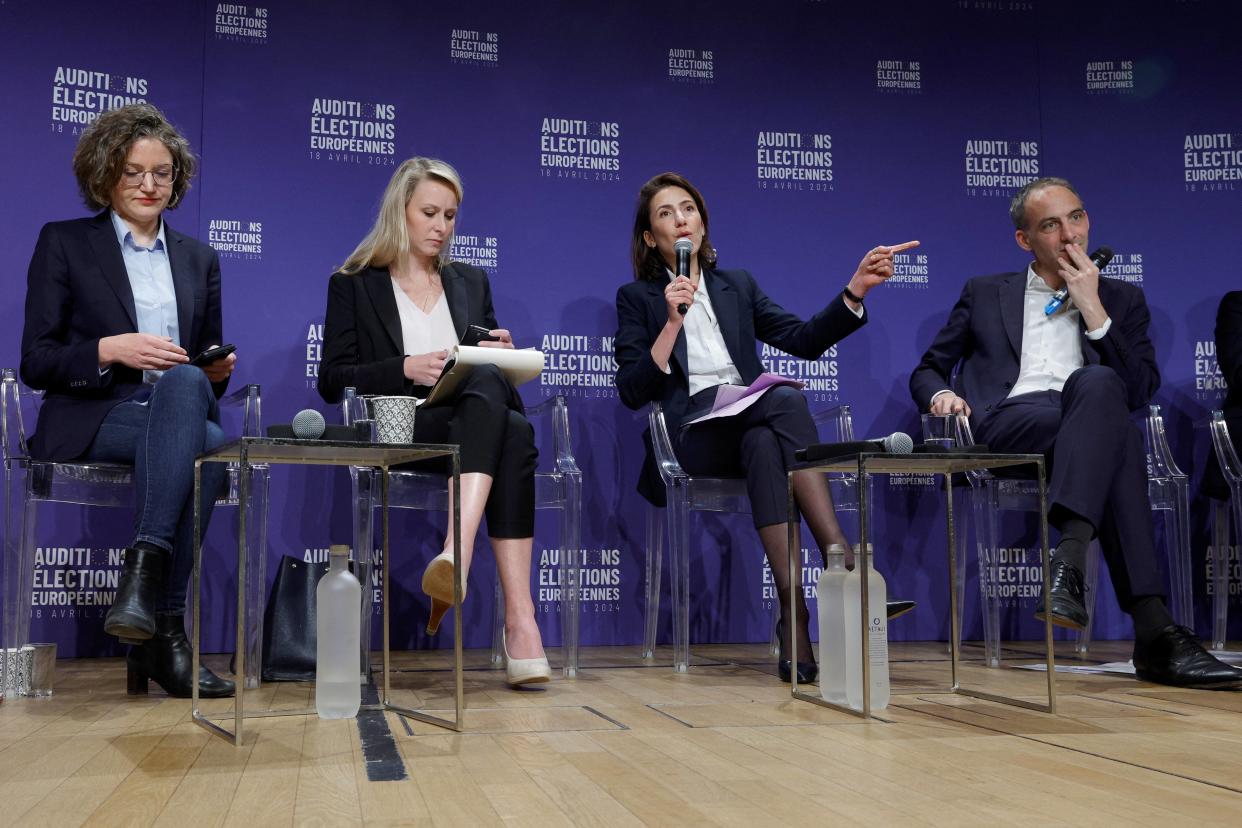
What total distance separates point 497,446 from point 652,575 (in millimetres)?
942

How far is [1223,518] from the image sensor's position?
3631mm

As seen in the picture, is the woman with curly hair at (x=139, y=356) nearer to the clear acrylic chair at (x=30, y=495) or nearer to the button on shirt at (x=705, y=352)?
the clear acrylic chair at (x=30, y=495)

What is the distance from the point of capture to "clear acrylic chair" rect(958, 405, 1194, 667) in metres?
3.28

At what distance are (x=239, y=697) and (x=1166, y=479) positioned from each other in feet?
9.30

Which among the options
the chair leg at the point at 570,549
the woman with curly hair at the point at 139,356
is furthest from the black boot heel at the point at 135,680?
the chair leg at the point at 570,549

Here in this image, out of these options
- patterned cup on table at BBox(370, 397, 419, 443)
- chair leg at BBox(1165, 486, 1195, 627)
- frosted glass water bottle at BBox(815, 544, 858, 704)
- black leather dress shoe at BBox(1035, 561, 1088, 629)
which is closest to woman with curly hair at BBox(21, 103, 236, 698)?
patterned cup on table at BBox(370, 397, 419, 443)

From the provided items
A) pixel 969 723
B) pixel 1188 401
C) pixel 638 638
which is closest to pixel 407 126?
pixel 638 638

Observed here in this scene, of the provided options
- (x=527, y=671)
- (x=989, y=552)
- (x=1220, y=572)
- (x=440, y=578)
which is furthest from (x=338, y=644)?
(x=1220, y=572)

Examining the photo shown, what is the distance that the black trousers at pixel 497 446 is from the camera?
250cm

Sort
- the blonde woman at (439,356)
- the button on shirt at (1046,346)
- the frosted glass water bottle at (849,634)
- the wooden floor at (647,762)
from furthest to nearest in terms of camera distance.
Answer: the button on shirt at (1046,346), the blonde woman at (439,356), the frosted glass water bottle at (849,634), the wooden floor at (647,762)

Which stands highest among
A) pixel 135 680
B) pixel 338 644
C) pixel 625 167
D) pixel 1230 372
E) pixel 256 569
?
pixel 625 167

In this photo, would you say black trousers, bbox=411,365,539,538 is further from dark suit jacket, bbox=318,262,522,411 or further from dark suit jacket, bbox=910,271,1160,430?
dark suit jacket, bbox=910,271,1160,430

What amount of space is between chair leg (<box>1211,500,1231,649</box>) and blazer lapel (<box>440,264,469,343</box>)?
2.46 m

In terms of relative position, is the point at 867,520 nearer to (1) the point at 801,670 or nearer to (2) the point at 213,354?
(1) the point at 801,670
